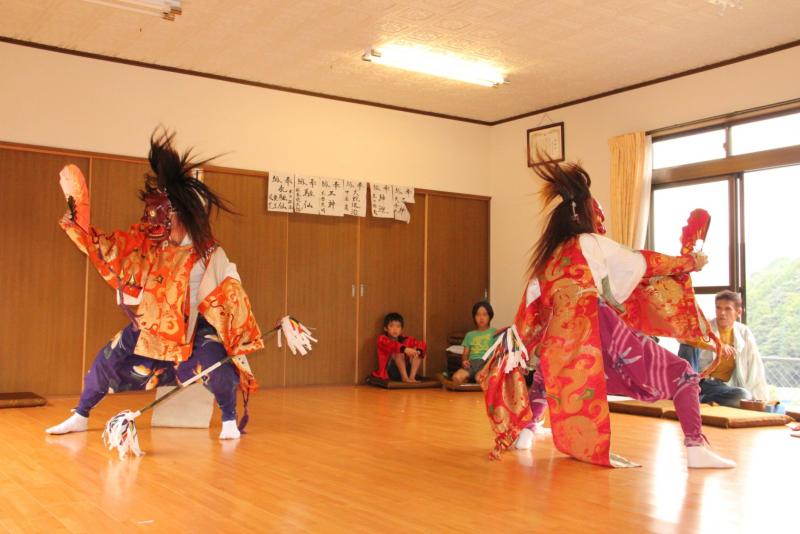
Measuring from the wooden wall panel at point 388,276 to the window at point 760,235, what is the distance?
9.02 ft

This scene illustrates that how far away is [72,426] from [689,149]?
5490mm

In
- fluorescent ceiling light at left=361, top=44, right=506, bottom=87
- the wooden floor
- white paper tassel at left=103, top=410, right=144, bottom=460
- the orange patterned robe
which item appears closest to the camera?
the wooden floor

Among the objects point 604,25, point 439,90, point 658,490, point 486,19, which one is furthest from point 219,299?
point 439,90

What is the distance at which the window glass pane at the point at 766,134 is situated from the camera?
255 inches

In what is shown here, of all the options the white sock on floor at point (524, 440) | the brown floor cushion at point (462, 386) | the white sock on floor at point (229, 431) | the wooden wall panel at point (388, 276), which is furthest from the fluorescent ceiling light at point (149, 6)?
the brown floor cushion at point (462, 386)

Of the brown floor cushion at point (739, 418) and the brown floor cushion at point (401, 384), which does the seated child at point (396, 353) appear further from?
the brown floor cushion at point (739, 418)

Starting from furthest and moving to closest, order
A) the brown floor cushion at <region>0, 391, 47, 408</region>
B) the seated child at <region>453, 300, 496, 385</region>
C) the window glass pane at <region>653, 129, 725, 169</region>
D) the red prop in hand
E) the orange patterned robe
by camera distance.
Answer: the seated child at <region>453, 300, 496, 385</region>
the window glass pane at <region>653, 129, 725, 169</region>
the brown floor cushion at <region>0, 391, 47, 408</region>
the orange patterned robe
the red prop in hand

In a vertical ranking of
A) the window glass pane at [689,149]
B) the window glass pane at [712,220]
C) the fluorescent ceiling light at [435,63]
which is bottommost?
the window glass pane at [712,220]

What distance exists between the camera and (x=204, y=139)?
24.5 ft

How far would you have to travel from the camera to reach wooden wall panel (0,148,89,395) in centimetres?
659

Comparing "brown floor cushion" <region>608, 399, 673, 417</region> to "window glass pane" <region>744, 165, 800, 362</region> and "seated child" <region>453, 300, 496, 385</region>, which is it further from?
"seated child" <region>453, 300, 496, 385</region>

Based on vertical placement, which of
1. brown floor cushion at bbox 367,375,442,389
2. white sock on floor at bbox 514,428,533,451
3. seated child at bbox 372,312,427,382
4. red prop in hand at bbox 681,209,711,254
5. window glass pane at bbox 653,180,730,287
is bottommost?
brown floor cushion at bbox 367,375,442,389

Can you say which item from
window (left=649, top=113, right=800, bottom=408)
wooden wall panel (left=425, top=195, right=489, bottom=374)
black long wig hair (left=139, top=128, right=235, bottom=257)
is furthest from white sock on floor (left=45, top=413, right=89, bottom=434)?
window (left=649, top=113, right=800, bottom=408)

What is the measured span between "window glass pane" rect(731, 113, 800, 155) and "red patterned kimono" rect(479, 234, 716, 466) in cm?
306
